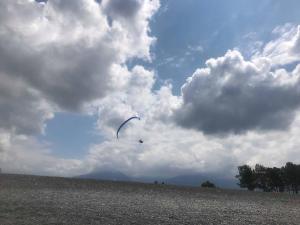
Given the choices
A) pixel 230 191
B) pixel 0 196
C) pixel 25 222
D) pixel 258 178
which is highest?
pixel 258 178

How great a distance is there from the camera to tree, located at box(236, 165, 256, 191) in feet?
403

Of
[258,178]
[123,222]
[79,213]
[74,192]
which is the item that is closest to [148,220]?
[123,222]

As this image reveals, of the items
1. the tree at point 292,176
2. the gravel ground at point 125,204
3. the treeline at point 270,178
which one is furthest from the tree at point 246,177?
the gravel ground at point 125,204

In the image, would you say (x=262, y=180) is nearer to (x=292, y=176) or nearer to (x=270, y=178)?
(x=270, y=178)

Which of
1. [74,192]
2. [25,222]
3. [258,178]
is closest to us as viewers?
[25,222]

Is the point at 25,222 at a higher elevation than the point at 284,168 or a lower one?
lower

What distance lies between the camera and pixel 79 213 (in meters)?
28.6

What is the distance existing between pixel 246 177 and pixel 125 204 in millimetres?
96676

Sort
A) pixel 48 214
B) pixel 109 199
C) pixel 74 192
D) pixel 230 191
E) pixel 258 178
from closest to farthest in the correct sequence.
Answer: pixel 48 214
pixel 109 199
pixel 74 192
pixel 230 191
pixel 258 178

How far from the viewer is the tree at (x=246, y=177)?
123m

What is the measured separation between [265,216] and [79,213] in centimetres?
1518

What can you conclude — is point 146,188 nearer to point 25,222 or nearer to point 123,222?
point 123,222

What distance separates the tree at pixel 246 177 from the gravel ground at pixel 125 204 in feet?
258

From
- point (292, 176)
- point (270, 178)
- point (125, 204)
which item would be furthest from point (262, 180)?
point (125, 204)
